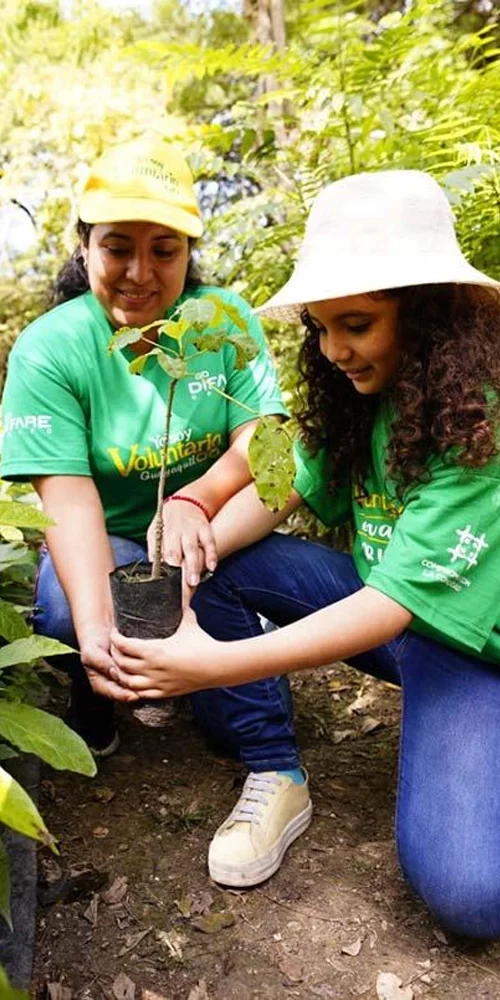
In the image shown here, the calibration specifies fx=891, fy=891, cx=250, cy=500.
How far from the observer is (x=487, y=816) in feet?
5.70

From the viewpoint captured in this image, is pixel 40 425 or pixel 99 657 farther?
pixel 40 425

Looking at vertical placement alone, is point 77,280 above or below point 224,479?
above

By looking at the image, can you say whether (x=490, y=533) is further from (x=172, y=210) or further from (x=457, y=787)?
(x=172, y=210)

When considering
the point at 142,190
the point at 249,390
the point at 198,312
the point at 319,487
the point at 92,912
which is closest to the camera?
the point at 198,312

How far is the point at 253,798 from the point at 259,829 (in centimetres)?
10

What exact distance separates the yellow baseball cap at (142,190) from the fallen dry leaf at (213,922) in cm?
146

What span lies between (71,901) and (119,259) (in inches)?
54.8

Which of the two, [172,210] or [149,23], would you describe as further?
[149,23]

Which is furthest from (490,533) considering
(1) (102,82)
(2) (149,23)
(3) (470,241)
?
(2) (149,23)

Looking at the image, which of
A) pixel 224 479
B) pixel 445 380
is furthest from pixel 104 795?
pixel 445 380

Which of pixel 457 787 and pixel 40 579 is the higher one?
pixel 40 579

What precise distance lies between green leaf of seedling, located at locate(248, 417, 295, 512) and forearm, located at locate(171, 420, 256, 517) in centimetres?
51

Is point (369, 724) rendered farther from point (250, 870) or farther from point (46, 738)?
point (46, 738)

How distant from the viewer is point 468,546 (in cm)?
167
